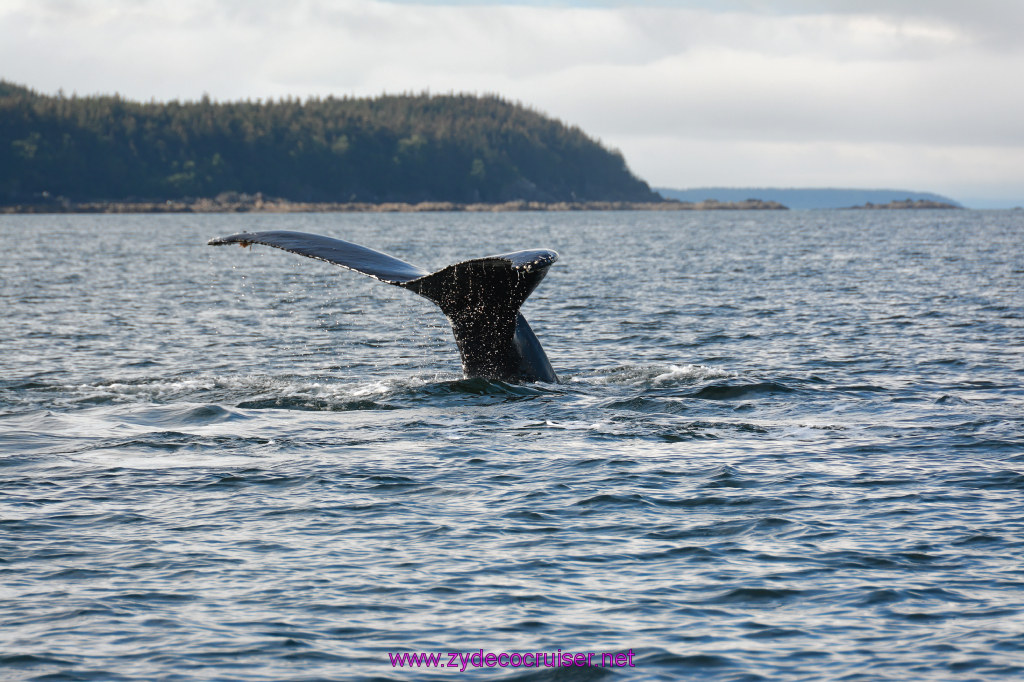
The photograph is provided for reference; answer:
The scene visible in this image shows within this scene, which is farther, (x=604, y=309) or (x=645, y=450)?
(x=604, y=309)

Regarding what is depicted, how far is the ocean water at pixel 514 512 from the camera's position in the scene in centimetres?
715

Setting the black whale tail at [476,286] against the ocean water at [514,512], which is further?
the black whale tail at [476,286]

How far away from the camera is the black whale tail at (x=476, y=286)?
38.6ft

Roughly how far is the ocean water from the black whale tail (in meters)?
0.53

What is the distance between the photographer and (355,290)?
4100cm

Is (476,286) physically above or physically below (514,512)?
above

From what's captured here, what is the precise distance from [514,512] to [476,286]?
3.50 meters

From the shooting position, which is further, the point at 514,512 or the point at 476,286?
the point at 476,286

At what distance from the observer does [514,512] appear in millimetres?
10008

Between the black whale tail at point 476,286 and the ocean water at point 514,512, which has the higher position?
the black whale tail at point 476,286

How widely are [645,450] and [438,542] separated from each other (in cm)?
375

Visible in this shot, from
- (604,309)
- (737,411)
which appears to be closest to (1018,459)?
(737,411)

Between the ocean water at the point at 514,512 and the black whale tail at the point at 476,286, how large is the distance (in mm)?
533

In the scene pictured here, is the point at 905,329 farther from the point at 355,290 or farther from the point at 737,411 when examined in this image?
the point at 355,290
